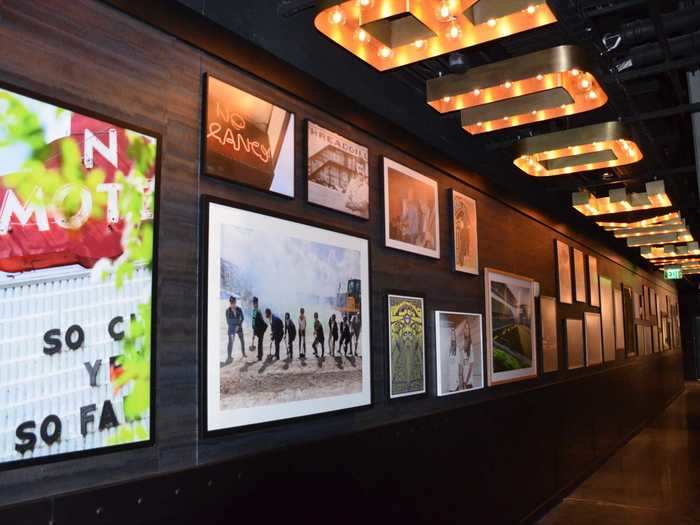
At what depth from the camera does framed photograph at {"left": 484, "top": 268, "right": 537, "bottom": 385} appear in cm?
565

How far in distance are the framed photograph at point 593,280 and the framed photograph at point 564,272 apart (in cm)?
115

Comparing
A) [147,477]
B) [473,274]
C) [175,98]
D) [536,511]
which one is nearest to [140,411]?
[147,477]

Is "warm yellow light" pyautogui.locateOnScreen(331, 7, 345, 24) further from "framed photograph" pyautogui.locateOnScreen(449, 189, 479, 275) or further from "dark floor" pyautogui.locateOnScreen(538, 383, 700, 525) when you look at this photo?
"dark floor" pyautogui.locateOnScreen(538, 383, 700, 525)

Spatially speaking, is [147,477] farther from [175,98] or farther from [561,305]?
[561,305]

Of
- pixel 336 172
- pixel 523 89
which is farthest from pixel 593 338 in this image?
pixel 336 172

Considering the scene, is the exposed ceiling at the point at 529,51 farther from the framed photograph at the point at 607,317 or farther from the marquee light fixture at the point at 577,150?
the framed photograph at the point at 607,317

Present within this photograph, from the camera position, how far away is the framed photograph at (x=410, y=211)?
13.6ft

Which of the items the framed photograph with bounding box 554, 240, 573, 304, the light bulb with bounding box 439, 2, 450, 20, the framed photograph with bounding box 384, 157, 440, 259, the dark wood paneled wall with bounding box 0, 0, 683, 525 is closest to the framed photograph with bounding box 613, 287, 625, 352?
the framed photograph with bounding box 554, 240, 573, 304

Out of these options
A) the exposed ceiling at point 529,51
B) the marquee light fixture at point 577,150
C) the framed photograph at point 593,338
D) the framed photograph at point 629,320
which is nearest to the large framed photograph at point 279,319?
the exposed ceiling at point 529,51

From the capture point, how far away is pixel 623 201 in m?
6.86

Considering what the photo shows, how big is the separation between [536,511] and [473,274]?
2.72 metres

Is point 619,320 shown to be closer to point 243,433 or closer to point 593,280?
point 593,280

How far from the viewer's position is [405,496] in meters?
4.03

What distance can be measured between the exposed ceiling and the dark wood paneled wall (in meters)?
0.17
